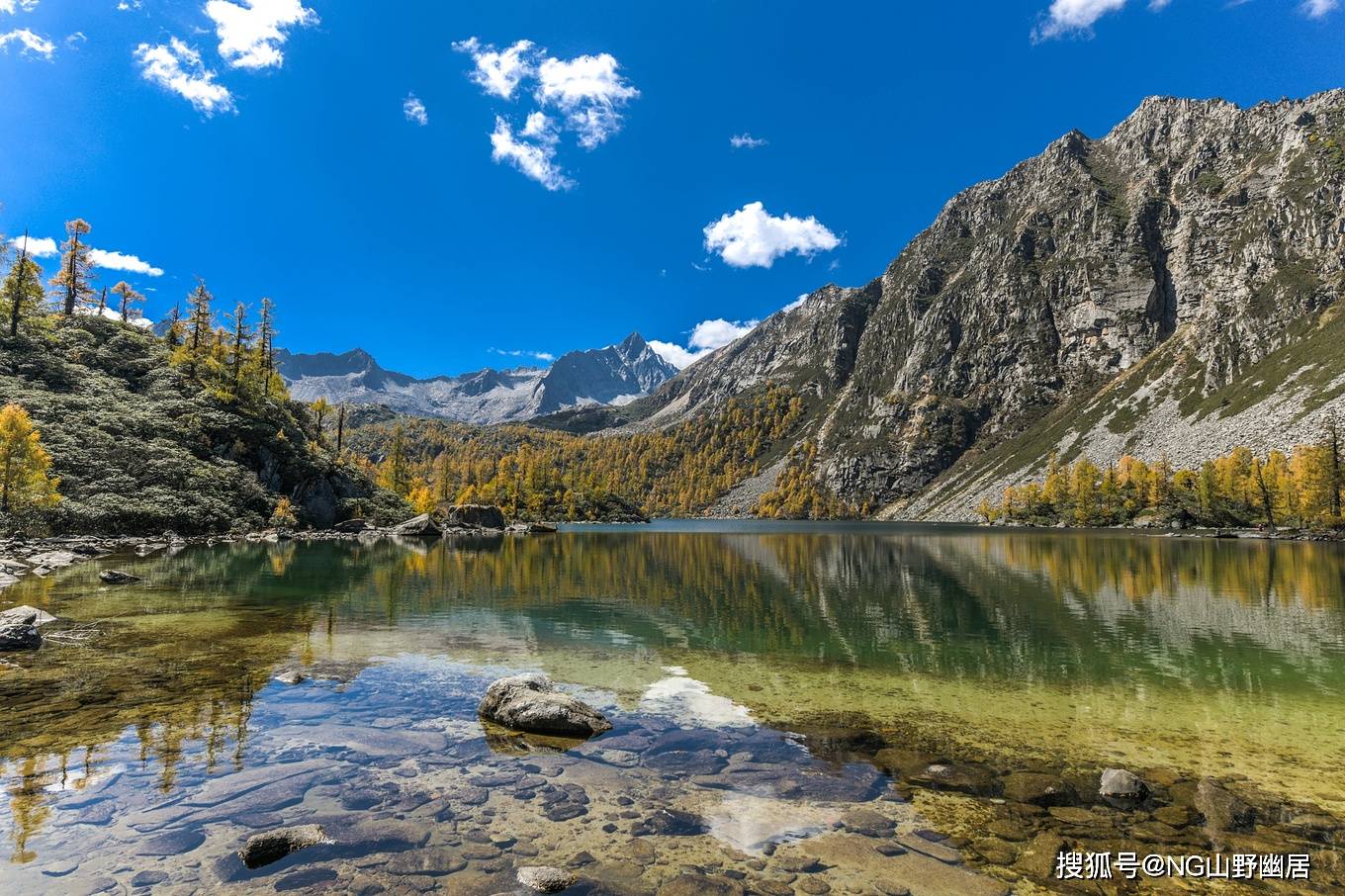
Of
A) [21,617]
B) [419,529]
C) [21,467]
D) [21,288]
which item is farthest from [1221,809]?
[21,288]

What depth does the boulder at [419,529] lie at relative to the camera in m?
125

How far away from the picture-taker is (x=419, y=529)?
125m

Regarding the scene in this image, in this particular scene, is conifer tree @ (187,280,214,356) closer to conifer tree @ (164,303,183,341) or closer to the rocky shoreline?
conifer tree @ (164,303,183,341)

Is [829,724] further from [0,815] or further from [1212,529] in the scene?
[1212,529]

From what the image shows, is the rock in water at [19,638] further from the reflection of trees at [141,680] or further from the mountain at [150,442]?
the mountain at [150,442]

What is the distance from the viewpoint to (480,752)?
15320 mm

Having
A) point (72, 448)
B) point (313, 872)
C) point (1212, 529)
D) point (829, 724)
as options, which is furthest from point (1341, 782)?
point (1212, 529)

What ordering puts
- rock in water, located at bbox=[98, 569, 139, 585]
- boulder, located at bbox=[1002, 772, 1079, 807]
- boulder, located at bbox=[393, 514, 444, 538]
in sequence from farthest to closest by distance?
1. boulder, located at bbox=[393, 514, 444, 538]
2. rock in water, located at bbox=[98, 569, 139, 585]
3. boulder, located at bbox=[1002, 772, 1079, 807]

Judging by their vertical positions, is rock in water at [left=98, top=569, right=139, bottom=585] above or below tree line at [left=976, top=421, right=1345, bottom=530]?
below

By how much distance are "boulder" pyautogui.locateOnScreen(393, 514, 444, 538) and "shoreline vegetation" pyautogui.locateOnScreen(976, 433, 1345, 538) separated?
15981 cm

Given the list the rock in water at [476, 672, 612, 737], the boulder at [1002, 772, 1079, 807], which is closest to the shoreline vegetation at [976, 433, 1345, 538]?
the boulder at [1002, 772, 1079, 807]

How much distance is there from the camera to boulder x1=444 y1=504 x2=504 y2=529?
502ft

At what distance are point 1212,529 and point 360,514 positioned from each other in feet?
596

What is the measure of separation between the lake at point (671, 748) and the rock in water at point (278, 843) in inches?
9.3
